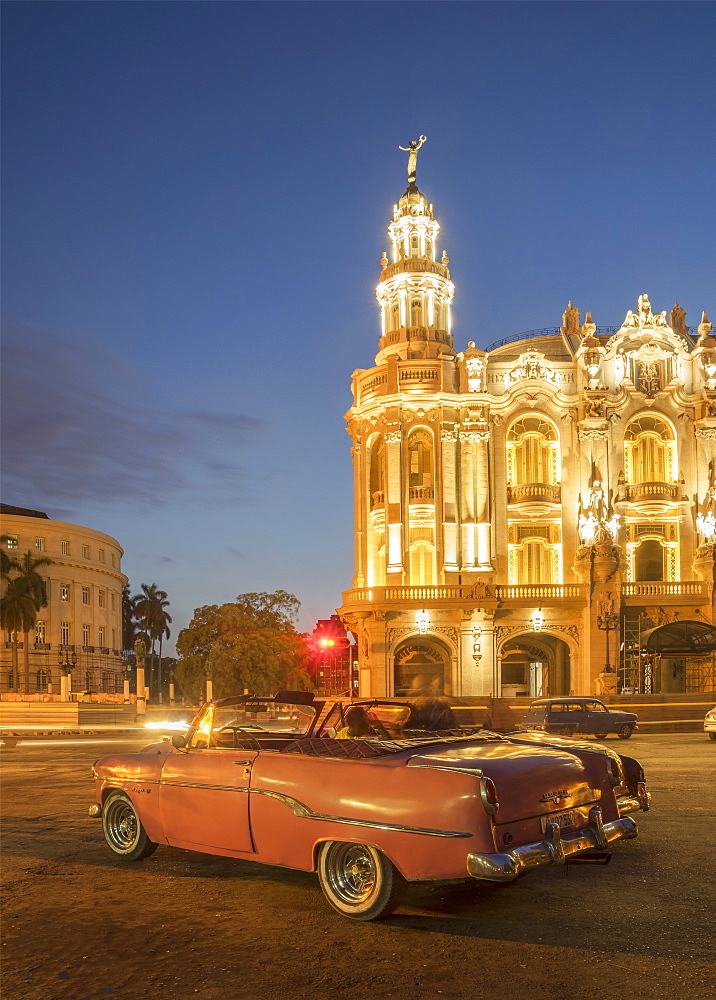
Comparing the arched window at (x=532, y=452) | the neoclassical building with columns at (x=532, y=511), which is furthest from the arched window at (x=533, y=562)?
the arched window at (x=532, y=452)

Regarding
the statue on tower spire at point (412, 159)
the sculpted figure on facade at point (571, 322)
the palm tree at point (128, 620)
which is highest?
the statue on tower spire at point (412, 159)

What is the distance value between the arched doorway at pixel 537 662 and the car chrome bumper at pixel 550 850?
43.0 meters

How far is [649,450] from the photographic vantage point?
5078cm

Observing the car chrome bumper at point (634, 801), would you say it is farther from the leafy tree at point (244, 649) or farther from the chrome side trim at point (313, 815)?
the leafy tree at point (244, 649)

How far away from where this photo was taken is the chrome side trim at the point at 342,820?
6.30m

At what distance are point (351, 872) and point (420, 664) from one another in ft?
140

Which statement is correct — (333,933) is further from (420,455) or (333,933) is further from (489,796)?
(420,455)

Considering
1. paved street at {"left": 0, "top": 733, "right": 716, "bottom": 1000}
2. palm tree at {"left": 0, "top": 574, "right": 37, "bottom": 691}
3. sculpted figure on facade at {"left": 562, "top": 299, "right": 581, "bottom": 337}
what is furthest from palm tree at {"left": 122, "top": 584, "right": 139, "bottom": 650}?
paved street at {"left": 0, "top": 733, "right": 716, "bottom": 1000}

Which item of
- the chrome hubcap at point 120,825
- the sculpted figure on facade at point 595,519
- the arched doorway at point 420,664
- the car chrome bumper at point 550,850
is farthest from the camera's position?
the arched doorway at point 420,664

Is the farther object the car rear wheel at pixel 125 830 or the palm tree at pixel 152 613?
the palm tree at pixel 152 613

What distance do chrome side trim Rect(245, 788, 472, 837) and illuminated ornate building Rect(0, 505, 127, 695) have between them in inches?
3290

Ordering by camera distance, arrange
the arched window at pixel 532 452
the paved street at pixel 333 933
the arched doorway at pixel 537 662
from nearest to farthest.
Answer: the paved street at pixel 333 933 → the arched doorway at pixel 537 662 → the arched window at pixel 532 452

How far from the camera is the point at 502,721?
33.6 metres

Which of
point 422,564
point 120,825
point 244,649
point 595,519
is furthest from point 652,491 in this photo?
point 120,825
